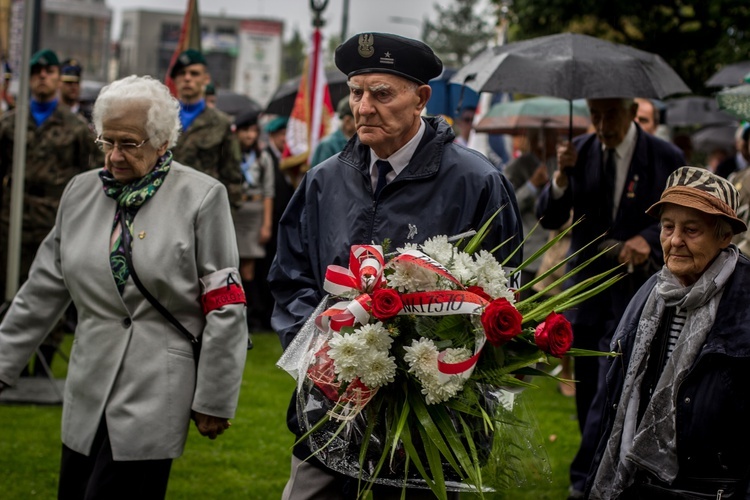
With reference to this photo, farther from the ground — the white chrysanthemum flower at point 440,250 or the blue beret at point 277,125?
the white chrysanthemum flower at point 440,250

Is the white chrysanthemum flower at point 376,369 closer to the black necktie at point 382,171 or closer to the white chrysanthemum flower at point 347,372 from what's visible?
the white chrysanthemum flower at point 347,372

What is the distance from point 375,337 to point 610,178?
3.63 m

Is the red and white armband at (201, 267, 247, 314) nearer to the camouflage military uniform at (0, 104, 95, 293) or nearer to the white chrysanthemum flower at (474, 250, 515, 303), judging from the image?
the white chrysanthemum flower at (474, 250, 515, 303)

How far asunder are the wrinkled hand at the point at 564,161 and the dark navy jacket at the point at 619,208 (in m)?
0.06

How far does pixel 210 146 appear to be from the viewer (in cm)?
945

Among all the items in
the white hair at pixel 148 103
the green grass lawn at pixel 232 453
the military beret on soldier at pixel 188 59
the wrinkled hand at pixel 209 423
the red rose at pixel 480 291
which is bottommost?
Answer: the green grass lawn at pixel 232 453

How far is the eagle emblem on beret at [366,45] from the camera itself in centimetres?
449

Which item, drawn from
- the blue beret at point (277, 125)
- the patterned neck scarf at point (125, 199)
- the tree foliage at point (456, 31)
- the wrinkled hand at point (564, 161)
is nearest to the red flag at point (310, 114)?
the blue beret at point (277, 125)

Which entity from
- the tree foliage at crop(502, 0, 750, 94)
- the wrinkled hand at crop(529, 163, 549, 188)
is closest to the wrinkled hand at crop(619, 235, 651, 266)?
the wrinkled hand at crop(529, 163, 549, 188)

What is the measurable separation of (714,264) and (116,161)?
8.16 ft

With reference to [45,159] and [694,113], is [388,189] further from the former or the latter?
[694,113]

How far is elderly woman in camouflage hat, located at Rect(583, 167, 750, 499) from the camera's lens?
4.29 m

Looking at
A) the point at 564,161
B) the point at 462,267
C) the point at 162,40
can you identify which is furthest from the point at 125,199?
the point at 162,40

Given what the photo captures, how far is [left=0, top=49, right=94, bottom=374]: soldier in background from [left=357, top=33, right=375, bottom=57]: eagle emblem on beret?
5.38 m
